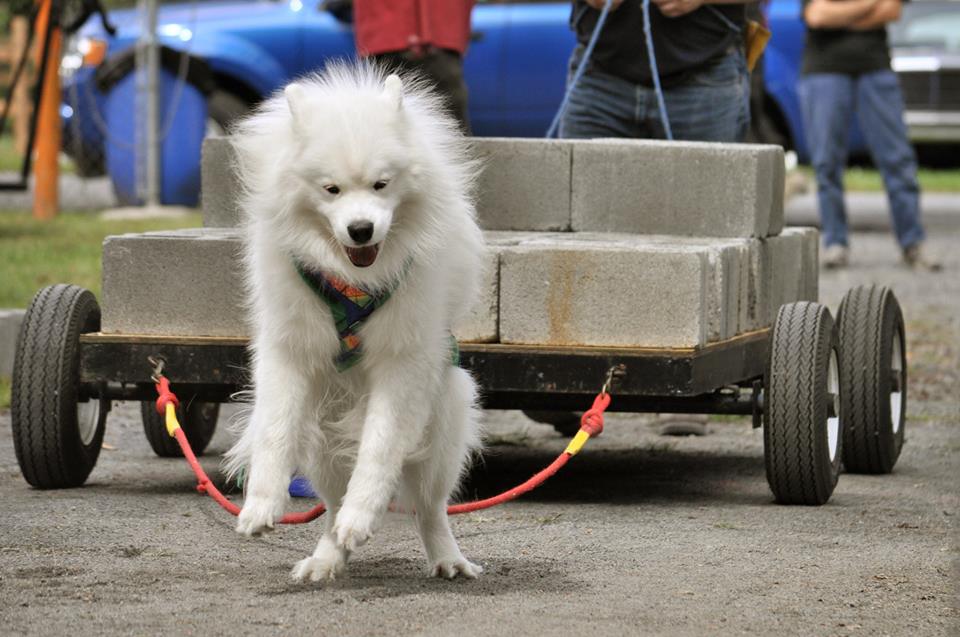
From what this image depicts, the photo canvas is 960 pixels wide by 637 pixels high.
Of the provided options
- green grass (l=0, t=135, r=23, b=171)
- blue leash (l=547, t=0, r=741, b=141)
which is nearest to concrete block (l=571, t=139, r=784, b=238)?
blue leash (l=547, t=0, r=741, b=141)

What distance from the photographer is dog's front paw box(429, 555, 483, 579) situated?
4957 millimetres

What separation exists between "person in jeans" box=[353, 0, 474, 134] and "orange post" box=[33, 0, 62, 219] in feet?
23.6

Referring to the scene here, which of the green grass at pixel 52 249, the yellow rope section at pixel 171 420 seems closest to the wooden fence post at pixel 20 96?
the green grass at pixel 52 249

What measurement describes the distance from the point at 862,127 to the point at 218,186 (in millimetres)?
7614

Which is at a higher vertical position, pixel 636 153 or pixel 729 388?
pixel 636 153

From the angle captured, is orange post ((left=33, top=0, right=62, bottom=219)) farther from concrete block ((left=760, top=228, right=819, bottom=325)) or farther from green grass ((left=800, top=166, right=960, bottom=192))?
green grass ((left=800, top=166, right=960, bottom=192))

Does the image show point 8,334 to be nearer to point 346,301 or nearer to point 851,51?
point 346,301

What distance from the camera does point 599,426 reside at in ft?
18.2

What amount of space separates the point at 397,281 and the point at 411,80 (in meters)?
0.87

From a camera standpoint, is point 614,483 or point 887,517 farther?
point 614,483

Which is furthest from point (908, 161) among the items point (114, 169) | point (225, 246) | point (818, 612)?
point (818, 612)

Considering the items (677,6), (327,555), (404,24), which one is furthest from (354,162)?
(404,24)

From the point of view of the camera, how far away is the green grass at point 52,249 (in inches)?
426

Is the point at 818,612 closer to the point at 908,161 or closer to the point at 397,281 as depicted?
the point at 397,281
